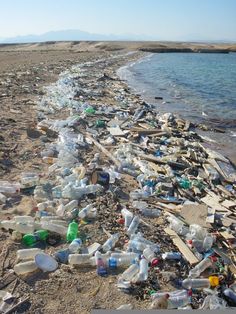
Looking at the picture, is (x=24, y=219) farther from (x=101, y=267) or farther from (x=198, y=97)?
(x=198, y=97)

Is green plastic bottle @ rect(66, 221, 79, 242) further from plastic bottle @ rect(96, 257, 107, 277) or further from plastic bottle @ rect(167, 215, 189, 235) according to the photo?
plastic bottle @ rect(167, 215, 189, 235)

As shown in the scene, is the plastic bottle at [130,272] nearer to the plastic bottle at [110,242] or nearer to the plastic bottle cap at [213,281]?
the plastic bottle at [110,242]

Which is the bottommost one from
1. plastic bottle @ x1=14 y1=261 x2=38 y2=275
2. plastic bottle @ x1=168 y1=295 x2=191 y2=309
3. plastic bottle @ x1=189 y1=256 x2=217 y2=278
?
plastic bottle @ x1=189 y1=256 x2=217 y2=278

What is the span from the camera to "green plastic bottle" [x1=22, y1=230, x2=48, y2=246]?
514cm

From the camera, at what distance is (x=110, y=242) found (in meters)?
5.31

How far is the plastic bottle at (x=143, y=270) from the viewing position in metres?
4.65

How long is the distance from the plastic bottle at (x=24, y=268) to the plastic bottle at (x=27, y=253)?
0.17m

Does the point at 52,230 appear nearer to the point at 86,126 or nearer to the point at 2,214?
the point at 2,214

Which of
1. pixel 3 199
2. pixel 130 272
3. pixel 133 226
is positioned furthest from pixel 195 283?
pixel 3 199

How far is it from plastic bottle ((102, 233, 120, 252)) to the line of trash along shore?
0.02 m

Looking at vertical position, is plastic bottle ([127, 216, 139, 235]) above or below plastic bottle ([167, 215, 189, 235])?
above

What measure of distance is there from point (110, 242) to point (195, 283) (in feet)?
4.28

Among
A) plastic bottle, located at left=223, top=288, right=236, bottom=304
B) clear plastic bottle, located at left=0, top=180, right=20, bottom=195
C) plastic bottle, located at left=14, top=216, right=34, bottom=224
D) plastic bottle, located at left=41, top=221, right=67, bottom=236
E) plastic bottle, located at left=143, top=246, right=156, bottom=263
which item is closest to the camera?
plastic bottle, located at left=223, top=288, right=236, bottom=304

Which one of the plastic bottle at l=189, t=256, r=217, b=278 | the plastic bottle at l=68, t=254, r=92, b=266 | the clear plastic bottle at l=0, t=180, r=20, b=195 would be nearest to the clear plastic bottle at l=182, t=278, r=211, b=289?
the plastic bottle at l=189, t=256, r=217, b=278
